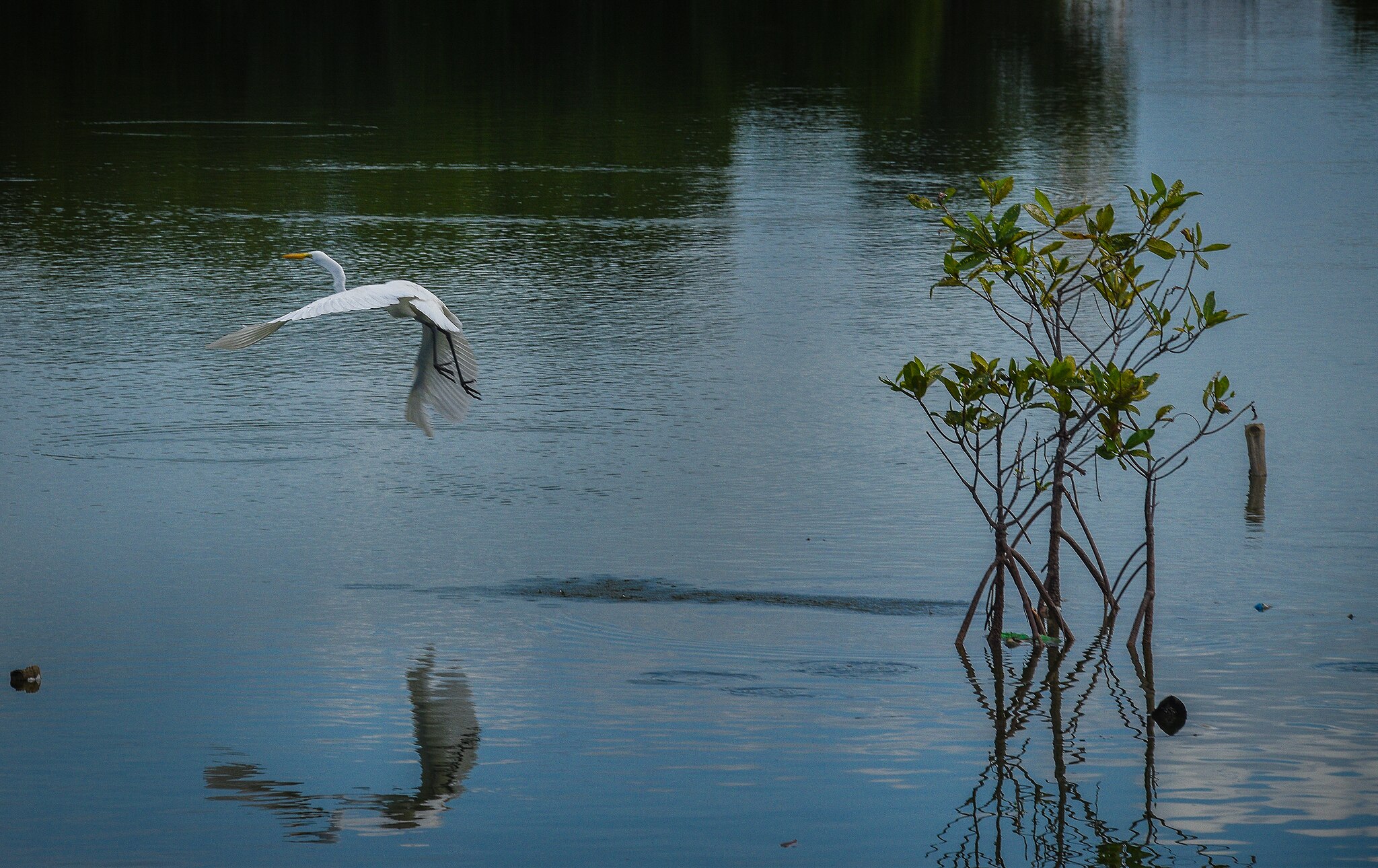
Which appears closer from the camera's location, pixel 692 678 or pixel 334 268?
pixel 692 678

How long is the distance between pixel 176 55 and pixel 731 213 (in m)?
24.1

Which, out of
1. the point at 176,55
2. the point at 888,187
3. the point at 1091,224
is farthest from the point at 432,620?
the point at 176,55

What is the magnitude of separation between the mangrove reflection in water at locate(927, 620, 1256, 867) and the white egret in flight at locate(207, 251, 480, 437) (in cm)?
330

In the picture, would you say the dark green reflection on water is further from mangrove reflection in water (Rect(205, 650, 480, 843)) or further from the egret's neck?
mangrove reflection in water (Rect(205, 650, 480, 843))

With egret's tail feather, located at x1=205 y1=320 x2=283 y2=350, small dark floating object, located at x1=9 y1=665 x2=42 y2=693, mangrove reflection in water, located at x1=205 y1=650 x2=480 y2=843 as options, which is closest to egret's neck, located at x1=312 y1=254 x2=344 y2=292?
egret's tail feather, located at x1=205 y1=320 x2=283 y2=350

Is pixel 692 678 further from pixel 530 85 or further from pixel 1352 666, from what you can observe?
pixel 530 85

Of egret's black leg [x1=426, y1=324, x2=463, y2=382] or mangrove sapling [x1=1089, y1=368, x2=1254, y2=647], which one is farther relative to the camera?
egret's black leg [x1=426, y1=324, x2=463, y2=382]

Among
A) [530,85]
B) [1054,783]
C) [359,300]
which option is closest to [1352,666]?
[1054,783]

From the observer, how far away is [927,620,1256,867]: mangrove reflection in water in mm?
7504

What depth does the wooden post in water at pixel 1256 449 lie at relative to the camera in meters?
12.2

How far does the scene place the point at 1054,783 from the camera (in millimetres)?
8125

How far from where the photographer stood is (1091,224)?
8.78 metres

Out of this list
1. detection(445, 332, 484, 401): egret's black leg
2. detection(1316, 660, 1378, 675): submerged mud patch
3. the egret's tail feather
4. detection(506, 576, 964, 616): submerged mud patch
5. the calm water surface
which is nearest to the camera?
the calm water surface

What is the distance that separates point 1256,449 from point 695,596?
439 cm
